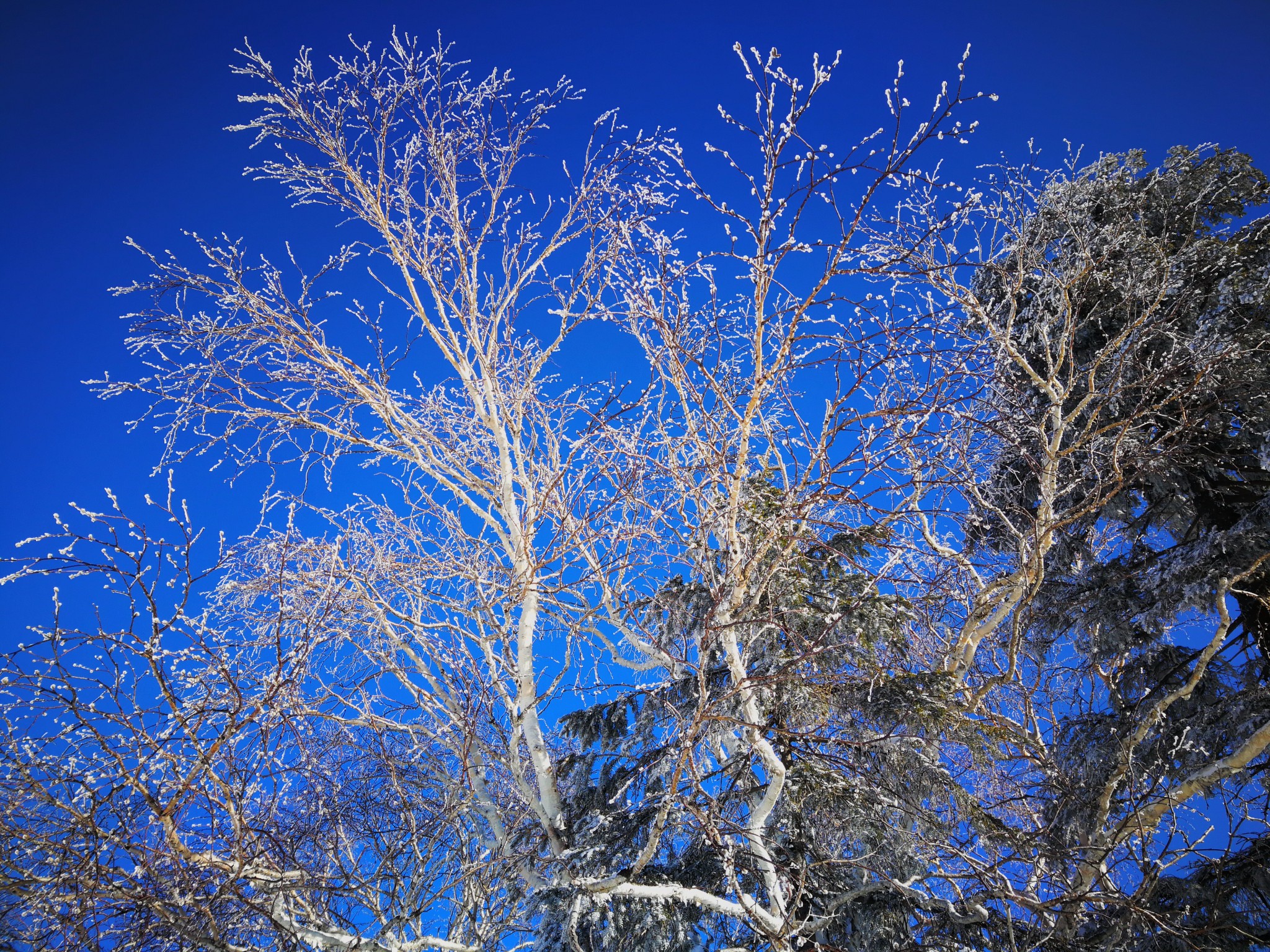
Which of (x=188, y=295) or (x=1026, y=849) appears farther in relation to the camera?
(x=188, y=295)

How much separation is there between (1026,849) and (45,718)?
5082mm

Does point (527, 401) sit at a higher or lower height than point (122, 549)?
higher

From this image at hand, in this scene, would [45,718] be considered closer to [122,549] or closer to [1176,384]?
[122,549]

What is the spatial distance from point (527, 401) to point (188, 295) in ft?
8.74

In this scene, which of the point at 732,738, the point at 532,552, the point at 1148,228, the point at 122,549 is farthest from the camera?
the point at 1148,228

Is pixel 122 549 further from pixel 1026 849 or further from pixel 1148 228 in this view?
pixel 1148 228

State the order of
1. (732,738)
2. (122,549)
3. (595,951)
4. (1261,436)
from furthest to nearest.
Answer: (1261,436) → (732,738) → (595,951) → (122,549)

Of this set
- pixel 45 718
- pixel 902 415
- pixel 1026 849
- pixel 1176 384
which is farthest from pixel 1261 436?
pixel 45 718

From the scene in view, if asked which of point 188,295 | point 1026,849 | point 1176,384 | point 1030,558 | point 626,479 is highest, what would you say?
point 188,295

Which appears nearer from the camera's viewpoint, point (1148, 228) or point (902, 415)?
point (902, 415)

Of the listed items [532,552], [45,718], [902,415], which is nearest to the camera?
[45,718]

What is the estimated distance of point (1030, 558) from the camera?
390cm

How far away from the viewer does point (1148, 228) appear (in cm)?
703

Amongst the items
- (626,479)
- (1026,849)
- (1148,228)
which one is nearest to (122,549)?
(626,479)
